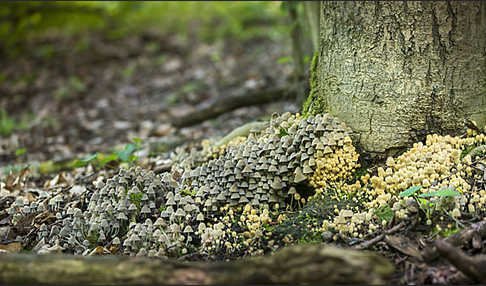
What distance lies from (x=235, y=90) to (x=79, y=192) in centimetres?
517

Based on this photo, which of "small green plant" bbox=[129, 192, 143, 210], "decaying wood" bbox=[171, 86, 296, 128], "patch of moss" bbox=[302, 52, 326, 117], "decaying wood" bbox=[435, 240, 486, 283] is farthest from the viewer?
"decaying wood" bbox=[171, 86, 296, 128]

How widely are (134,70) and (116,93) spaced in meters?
1.50

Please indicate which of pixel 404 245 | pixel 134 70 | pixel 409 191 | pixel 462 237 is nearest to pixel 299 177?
pixel 409 191

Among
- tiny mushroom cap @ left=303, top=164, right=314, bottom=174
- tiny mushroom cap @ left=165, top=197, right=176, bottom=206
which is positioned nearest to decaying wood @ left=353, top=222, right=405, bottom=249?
tiny mushroom cap @ left=303, top=164, right=314, bottom=174

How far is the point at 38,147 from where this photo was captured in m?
7.12

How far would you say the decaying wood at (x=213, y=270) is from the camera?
199cm

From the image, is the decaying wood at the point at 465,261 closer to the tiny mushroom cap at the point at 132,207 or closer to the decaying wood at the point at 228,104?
the tiny mushroom cap at the point at 132,207

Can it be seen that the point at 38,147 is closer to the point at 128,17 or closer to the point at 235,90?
the point at 235,90

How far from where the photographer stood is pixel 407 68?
3.29 metres

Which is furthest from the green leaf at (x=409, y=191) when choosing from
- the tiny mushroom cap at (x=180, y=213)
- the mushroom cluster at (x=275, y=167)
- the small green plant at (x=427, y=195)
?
the tiny mushroom cap at (x=180, y=213)

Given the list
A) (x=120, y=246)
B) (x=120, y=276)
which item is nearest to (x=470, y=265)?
(x=120, y=276)

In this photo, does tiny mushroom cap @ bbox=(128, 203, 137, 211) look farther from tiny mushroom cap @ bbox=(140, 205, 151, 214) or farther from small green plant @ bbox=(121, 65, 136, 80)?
small green plant @ bbox=(121, 65, 136, 80)

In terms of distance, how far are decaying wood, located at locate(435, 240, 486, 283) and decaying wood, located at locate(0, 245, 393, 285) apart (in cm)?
42

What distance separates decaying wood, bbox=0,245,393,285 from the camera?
199 centimetres
